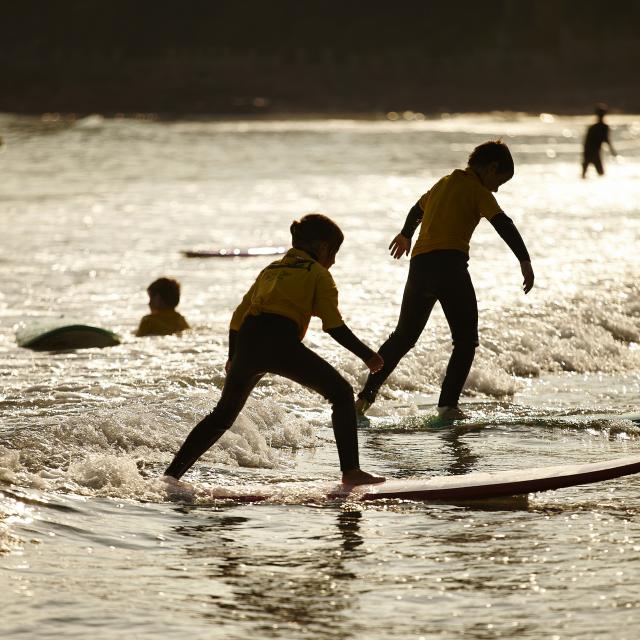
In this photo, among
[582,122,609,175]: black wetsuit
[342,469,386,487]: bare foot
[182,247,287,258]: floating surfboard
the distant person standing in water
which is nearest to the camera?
[342,469,386,487]: bare foot

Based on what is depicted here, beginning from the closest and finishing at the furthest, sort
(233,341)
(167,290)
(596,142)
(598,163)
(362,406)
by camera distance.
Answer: (233,341)
(362,406)
(167,290)
(596,142)
(598,163)

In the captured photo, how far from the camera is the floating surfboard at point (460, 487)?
6805 millimetres

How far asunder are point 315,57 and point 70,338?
8177 centimetres

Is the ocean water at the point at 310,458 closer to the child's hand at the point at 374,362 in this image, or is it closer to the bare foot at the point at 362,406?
the bare foot at the point at 362,406

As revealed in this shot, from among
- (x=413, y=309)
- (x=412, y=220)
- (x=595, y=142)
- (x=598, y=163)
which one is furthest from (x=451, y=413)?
(x=598, y=163)

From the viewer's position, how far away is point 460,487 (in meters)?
6.79

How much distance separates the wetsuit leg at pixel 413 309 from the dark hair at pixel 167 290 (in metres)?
3.22

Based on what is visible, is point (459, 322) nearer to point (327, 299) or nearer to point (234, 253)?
point (327, 299)

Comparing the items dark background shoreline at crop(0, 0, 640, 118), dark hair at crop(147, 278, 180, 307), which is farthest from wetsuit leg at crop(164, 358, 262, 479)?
dark background shoreline at crop(0, 0, 640, 118)

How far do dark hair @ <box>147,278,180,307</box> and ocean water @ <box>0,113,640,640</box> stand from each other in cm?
32

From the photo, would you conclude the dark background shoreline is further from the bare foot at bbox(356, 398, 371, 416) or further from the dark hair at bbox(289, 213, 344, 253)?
the dark hair at bbox(289, 213, 344, 253)

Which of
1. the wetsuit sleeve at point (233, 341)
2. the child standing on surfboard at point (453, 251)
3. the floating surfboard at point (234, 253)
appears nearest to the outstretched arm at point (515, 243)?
the child standing on surfboard at point (453, 251)

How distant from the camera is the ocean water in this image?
17.5 ft

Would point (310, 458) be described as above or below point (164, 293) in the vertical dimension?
below
